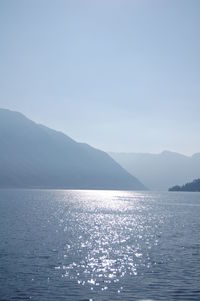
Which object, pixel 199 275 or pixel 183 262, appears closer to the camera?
pixel 199 275

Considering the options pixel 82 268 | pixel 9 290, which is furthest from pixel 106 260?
pixel 9 290

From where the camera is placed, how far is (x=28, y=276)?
140 ft

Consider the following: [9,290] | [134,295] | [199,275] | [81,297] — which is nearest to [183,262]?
[199,275]

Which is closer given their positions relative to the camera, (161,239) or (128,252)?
(128,252)

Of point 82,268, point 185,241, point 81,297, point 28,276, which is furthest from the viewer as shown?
point 185,241

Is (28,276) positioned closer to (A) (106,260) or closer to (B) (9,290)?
(B) (9,290)

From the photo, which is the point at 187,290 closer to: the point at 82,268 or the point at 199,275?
the point at 199,275

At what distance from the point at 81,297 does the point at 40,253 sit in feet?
70.4

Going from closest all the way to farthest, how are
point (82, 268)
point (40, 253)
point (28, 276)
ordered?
point (28, 276) < point (82, 268) < point (40, 253)

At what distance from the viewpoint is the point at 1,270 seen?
147ft

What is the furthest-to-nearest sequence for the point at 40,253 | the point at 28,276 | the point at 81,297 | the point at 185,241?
the point at 185,241 → the point at 40,253 → the point at 28,276 → the point at 81,297

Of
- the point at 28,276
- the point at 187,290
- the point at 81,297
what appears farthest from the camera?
the point at 28,276

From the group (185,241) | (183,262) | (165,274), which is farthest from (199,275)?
(185,241)

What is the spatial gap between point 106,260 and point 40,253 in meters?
10.0
